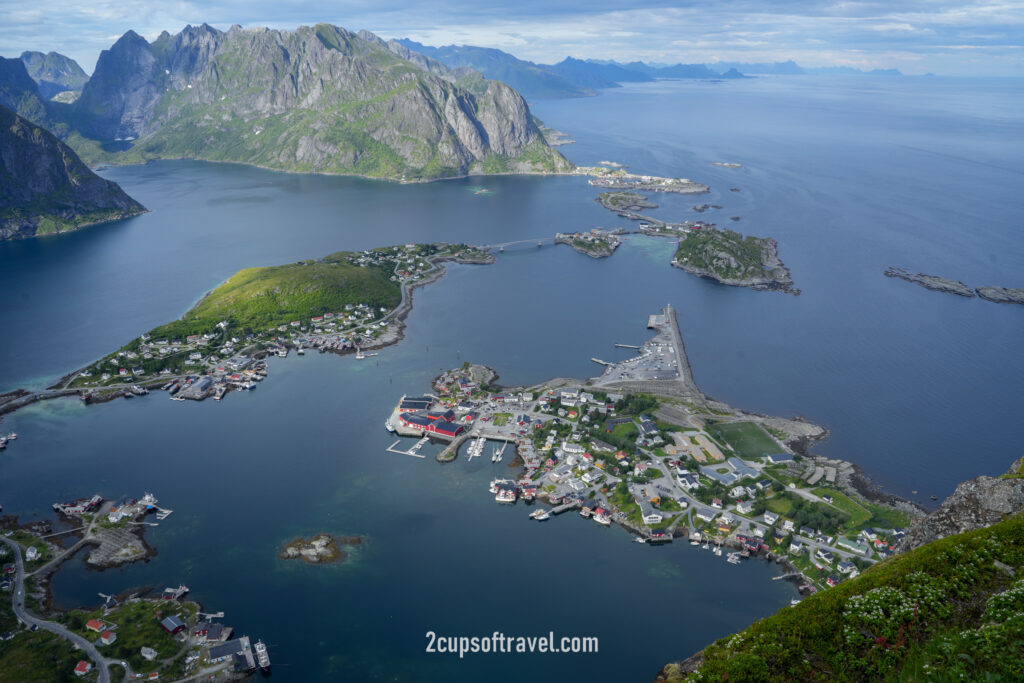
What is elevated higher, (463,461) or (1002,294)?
(1002,294)

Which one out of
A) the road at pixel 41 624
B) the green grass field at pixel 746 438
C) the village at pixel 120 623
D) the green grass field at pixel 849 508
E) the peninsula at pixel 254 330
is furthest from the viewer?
the peninsula at pixel 254 330

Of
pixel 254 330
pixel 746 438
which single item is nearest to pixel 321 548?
pixel 746 438

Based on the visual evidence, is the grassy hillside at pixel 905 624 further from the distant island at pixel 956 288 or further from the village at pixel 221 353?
the distant island at pixel 956 288

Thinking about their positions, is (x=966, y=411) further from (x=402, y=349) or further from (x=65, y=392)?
(x=65, y=392)

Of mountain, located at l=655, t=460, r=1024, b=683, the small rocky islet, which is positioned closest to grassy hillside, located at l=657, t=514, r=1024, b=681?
mountain, located at l=655, t=460, r=1024, b=683

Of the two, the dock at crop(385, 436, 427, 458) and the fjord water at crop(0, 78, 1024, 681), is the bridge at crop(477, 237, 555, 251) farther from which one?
the dock at crop(385, 436, 427, 458)

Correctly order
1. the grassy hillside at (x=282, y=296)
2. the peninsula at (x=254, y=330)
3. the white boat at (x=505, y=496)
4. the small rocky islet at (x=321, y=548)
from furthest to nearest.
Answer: the grassy hillside at (x=282, y=296), the peninsula at (x=254, y=330), the white boat at (x=505, y=496), the small rocky islet at (x=321, y=548)

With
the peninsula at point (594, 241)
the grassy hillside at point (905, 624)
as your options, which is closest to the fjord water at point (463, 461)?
the peninsula at point (594, 241)

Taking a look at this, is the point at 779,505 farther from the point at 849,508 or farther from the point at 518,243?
the point at 518,243
